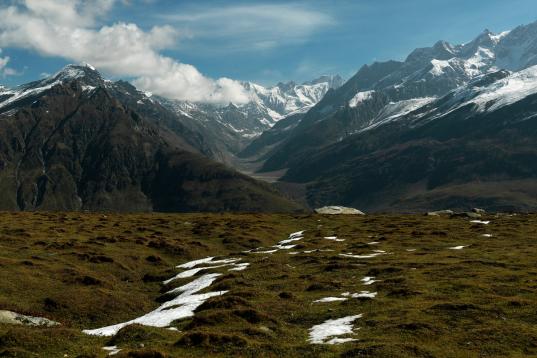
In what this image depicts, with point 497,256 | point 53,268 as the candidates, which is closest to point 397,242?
point 497,256

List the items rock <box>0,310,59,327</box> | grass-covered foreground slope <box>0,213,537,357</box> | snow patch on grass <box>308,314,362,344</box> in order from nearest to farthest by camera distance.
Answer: grass-covered foreground slope <box>0,213,537,357</box> → snow patch on grass <box>308,314,362,344</box> → rock <box>0,310,59,327</box>

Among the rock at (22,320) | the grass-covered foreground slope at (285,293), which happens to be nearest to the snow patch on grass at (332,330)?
the grass-covered foreground slope at (285,293)

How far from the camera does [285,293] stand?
38.9 m

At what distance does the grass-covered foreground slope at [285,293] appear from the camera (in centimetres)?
2552

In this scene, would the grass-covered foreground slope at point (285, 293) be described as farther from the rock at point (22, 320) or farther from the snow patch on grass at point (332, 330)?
the rock at point (22, 320)

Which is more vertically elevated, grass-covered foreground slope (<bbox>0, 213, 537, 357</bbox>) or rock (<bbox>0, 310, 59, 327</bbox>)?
rock (<bbox>0, 310, 59, 327</bbox>)

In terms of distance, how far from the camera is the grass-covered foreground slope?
83.7ft

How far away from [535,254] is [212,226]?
185 ft

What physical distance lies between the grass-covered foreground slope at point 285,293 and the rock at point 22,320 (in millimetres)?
1455

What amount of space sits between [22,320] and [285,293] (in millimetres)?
18226

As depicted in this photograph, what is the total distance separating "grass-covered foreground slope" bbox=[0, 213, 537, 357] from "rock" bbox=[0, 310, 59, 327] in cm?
145

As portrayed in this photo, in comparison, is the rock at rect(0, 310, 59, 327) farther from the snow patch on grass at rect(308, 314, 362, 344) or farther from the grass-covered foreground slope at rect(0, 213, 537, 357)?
the snow patch on grass at rect(308, 314, 362, 344)

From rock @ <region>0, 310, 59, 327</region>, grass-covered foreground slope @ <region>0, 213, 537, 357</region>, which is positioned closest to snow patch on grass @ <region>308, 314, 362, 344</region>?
grass-covered foreground slope @ <region>0, 213, 537, 357</region>

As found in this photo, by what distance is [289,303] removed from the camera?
3653 centimetres
